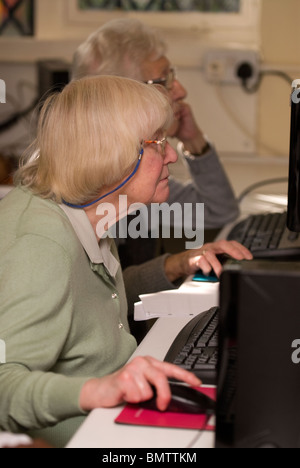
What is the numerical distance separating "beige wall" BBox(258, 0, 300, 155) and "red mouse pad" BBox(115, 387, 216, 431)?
209 cm

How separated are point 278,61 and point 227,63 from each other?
20cm

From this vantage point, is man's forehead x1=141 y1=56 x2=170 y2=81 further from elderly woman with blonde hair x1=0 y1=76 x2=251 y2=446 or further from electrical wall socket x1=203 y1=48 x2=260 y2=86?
electrical wall socket x1=203 y1=48 x2=260 y2=86

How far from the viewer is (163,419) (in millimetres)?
989

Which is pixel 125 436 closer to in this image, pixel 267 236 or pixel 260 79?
pixel 267 236

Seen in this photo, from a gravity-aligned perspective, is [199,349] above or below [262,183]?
above

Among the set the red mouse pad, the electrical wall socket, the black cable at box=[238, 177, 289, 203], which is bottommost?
the black cable at box=[238, 177, 289, 203]

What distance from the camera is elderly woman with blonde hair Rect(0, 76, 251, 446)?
104cm

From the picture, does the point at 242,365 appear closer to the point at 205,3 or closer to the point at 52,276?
the point at 52,276

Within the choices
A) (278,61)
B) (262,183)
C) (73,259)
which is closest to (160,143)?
(73,259)

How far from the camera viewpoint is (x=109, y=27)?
2.08 m

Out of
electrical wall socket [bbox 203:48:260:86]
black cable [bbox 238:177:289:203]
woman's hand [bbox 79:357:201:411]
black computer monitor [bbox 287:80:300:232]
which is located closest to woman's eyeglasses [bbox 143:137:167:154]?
black computer monitor [bbox 287:80:300:232]

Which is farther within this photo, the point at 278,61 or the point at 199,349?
the point at 278,61
